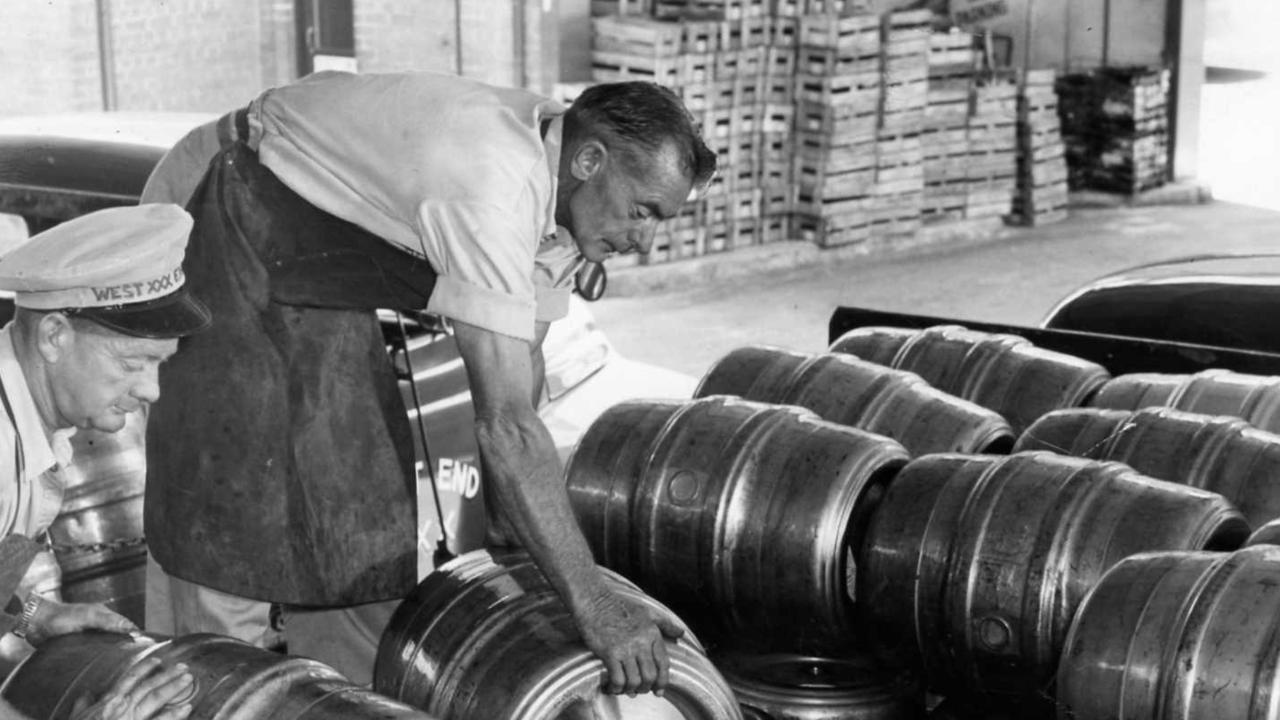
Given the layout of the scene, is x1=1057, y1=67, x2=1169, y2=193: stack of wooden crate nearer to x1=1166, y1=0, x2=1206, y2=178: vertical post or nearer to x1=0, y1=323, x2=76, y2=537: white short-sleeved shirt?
x1=1166, y1=0, x2=1206, y2=178: vertical post

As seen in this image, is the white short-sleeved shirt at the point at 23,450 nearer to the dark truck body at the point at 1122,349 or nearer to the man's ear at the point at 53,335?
the man's ear at the point at 53,335

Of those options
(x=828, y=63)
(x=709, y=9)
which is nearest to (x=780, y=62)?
(x=828, y=63)

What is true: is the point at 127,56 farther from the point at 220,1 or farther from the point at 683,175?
the point at 683,175

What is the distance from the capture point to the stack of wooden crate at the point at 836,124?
14.3 m

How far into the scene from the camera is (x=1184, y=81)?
1800 centimetres

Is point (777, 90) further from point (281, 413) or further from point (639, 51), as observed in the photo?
point (281, 413)

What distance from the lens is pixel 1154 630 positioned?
128 inches

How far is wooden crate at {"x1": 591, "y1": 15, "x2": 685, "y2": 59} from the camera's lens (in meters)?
13.4

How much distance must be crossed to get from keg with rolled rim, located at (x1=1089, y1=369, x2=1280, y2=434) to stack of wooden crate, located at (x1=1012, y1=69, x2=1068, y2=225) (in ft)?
38.9

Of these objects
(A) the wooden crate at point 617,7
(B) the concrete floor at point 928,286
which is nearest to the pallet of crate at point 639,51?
(A) the wooden crate at point 617,7

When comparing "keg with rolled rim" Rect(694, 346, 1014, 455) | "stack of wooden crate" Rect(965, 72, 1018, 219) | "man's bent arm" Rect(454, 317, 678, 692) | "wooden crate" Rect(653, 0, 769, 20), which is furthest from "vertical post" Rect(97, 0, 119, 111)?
"man's bent arm" Rect(454, 317, 678, 692)

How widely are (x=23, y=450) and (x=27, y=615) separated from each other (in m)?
0.45

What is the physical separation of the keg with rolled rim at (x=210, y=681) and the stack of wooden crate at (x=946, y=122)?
12960 mm

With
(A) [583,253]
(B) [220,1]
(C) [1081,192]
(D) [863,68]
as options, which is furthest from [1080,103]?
(A) [583,253]
